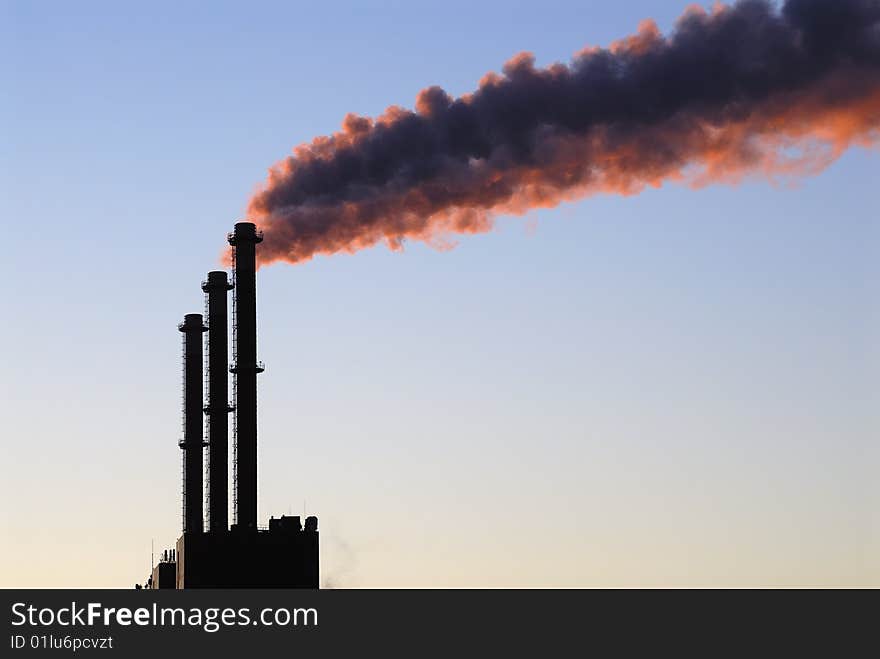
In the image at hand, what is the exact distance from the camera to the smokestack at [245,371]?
85438 millimetres

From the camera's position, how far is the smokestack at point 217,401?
89625 mm

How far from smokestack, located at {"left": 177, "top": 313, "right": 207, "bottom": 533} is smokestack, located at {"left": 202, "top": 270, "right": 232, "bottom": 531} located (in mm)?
4278

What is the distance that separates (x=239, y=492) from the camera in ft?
282

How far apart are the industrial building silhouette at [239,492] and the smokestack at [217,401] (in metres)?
0.05

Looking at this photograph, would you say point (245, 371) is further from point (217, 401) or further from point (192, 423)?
point (192, 423)

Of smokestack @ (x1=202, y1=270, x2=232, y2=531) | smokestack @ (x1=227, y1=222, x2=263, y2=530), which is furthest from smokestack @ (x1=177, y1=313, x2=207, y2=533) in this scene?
smokestack @ (x1=227, y1=222, x2=263, y2=530)

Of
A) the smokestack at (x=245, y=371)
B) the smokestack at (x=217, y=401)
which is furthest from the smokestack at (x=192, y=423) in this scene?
the smokestack at (x=245, y=371)

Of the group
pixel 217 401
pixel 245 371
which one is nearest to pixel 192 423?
pixel 217 401

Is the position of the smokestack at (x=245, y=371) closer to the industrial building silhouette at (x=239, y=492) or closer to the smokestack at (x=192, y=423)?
the industrial building silhouette at (x=239, y=492)

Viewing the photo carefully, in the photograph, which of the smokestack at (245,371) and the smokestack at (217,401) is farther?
the smokestack at (217,401)
